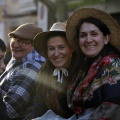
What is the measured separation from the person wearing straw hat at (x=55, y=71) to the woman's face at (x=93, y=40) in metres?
0.43

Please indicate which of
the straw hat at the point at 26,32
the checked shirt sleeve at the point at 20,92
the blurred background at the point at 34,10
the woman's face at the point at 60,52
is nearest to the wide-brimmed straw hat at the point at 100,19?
the woman's face at the point at 60,52

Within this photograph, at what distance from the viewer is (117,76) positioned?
3.44 metres

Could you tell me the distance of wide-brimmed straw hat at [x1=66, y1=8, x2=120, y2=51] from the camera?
12.4 ft

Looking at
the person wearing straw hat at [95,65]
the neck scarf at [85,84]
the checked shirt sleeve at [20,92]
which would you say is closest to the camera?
the person wearing straw hat at [95,65]

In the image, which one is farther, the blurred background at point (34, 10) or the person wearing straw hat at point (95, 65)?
the blurred background at point (34, 10)

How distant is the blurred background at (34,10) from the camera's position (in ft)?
44.7

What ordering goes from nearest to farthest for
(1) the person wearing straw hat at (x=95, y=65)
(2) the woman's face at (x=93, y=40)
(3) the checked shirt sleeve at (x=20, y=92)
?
(1) the person wearing straw hat at (x=95, y=65), (2) the woman's face at (x=93, y=40), (3) the checked shirt sleeve at (x=20, y=92)

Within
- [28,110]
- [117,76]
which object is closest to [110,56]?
[117,76]

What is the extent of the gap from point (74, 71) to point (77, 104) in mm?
→ 529

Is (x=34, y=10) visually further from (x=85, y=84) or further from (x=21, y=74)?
(x=85, y=84)

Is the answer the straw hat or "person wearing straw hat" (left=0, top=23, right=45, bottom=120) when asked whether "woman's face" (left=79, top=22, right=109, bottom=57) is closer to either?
"person wearing straw hat" (left=0, top=23, right=45, bottom=120)

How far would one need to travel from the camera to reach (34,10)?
20.8m

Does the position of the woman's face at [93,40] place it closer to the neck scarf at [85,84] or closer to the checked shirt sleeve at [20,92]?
the neck scarf at [85,84]

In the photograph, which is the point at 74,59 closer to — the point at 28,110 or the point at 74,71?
the point at 74,71
